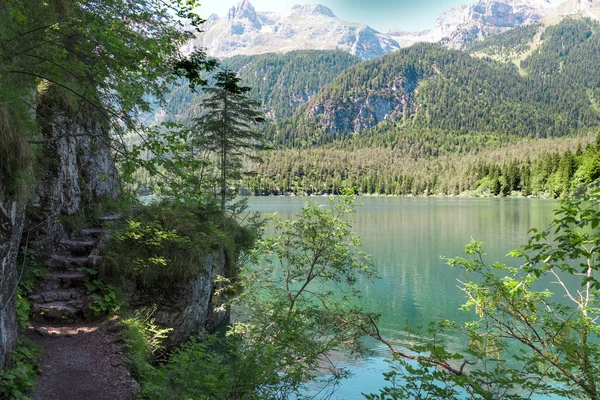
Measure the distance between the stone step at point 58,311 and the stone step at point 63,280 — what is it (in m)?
0.60

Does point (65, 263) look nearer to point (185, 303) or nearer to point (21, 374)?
point (185, 303)

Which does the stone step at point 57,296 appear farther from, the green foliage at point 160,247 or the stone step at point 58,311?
the green foliage at point 160,247

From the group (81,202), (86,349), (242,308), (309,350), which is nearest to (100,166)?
(81,202)

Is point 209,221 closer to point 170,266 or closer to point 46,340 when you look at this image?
point 170,266

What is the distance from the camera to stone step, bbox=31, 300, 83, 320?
8.25 meters

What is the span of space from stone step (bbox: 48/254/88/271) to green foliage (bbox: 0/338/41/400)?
3302 millimetres

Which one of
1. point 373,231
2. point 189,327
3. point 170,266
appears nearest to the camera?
point 170,266

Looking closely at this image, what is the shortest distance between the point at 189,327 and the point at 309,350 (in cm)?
542

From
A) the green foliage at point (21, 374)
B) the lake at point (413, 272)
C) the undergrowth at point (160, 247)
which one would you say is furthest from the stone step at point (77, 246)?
the lake at point (413, 272)

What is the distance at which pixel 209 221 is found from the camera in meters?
12.4

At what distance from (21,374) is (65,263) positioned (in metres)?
5.03

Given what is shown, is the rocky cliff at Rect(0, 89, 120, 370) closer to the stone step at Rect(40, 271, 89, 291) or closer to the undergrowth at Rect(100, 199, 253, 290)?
the stone step at Rect(40, 271, 89, 291)

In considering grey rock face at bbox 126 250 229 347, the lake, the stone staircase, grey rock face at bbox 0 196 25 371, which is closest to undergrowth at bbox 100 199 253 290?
grey rock face at bbox 126 250 229 347

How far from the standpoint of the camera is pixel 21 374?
530 centimetres
